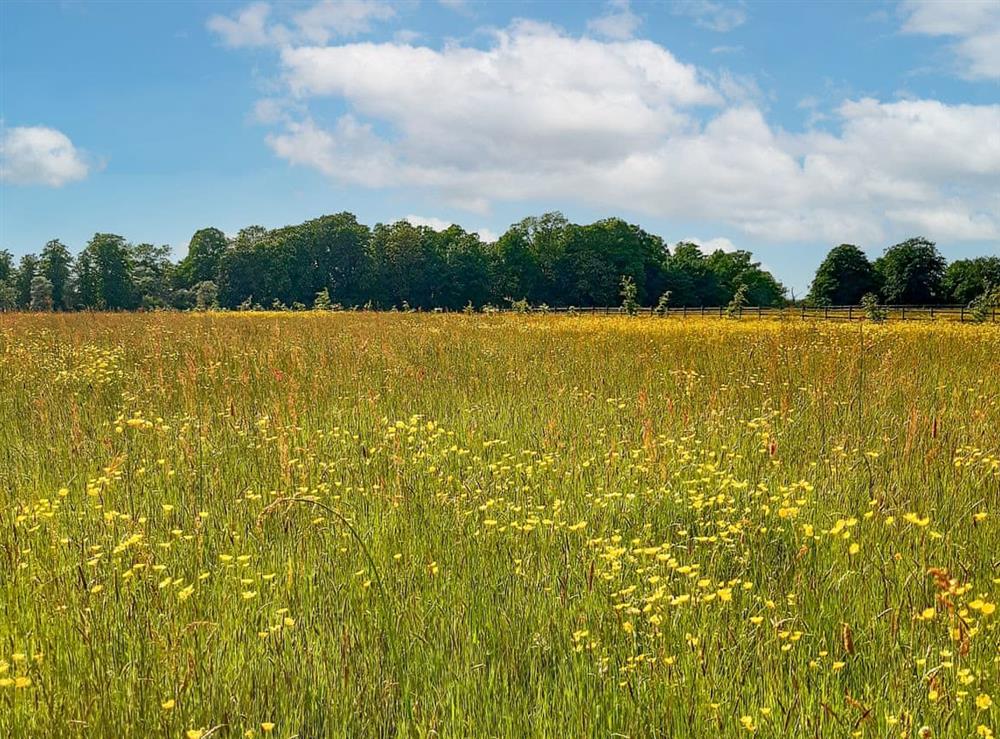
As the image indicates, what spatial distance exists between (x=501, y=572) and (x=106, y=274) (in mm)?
83535

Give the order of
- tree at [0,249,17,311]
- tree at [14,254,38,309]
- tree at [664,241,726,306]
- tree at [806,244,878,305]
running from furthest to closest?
tree at [664,241,726,306] < tree at [806,244,878,305] < tree at [14,254,38,309] < tree at [0,249,17,311]

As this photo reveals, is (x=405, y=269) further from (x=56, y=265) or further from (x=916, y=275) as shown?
(x=916, y=275)

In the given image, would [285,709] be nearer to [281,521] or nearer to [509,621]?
[509,621]

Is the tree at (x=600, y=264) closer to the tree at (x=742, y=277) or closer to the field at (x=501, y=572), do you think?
the tree at (x=742, y=277)

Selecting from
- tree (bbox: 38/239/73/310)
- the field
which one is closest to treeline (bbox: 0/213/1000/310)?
tree (bbox: 38/239/73/310)

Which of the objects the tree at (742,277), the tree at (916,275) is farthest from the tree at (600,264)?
the tree at (916,275)

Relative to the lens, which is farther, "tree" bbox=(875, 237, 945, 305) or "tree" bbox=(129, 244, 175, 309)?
"tree" bbox=(875, 237, 945, 305)

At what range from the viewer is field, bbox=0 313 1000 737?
6.69ft

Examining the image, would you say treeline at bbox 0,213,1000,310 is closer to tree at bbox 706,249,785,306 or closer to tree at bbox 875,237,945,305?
tree at bbox 875,237,945,305

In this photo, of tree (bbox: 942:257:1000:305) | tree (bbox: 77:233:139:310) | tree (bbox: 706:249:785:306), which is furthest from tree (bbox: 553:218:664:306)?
tree (bbox: 77:233:139:310)

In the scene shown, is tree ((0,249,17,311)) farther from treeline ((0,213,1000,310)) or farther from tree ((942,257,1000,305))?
tree ((942,257,1000,305))

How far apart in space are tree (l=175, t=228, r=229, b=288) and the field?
3255 inches

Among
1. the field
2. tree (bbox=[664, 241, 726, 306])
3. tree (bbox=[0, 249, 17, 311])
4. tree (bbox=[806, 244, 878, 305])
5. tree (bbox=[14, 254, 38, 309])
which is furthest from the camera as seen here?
tree (bbox=[664, 241, 726, 306])

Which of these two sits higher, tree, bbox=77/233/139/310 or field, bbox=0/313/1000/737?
tree, bbox=77/233/139/310
